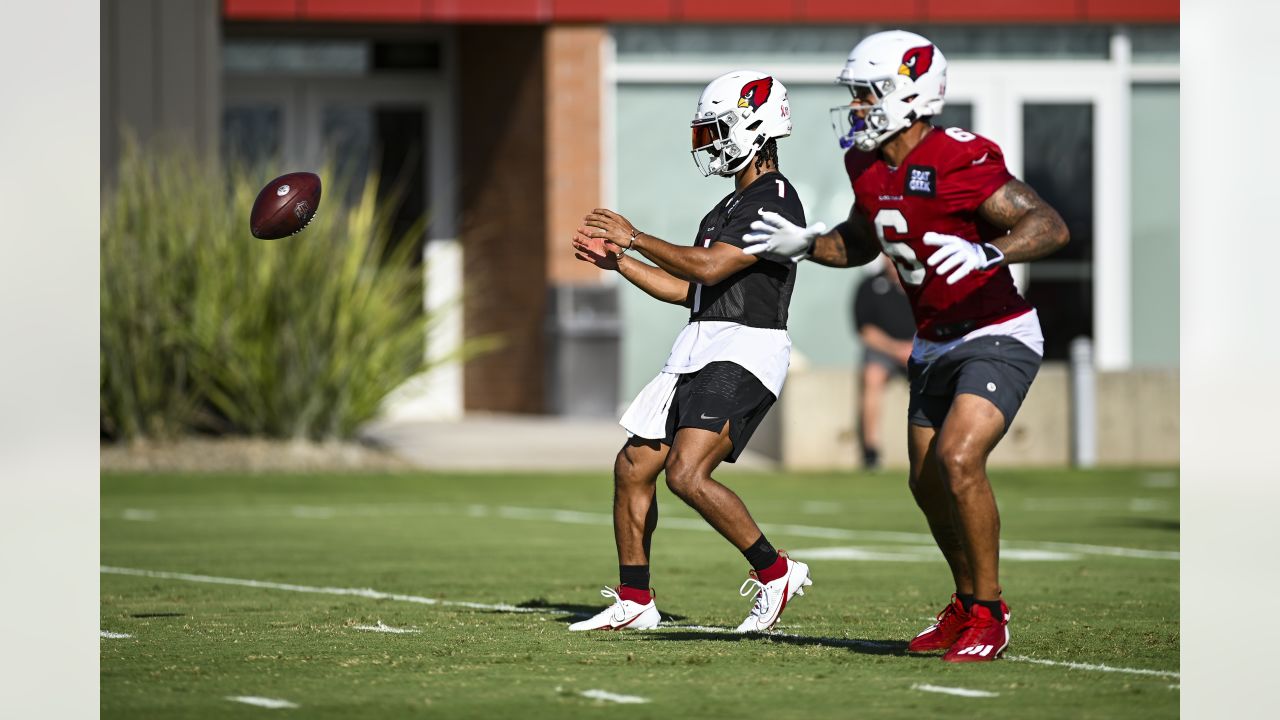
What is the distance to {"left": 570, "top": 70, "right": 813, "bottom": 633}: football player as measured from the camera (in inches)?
303

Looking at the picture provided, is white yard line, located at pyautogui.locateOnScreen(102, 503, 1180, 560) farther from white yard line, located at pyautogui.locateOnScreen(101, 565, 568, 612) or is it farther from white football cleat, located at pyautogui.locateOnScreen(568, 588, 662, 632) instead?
white football cleat, located at pyautogui.locateOnScreen(568, 588, 662, 632)

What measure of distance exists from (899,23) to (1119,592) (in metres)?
14.4

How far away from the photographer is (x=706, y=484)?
24.9 ft

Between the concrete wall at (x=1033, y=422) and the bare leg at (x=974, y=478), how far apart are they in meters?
11.6

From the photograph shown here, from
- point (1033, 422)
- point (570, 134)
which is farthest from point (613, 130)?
point (1033, 422)

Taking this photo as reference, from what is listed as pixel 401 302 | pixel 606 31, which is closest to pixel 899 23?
pixel 606 31

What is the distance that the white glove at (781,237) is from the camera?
→ 7.17 m

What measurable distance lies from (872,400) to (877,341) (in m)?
0.53

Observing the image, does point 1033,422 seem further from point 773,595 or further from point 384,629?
point 384,629

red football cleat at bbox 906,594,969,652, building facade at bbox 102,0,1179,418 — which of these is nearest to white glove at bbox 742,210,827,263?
red football cleat at bbox 906,594,969,652

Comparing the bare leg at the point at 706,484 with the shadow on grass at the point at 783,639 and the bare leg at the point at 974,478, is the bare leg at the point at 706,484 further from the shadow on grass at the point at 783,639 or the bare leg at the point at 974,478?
the bare leg at the point at 974,478

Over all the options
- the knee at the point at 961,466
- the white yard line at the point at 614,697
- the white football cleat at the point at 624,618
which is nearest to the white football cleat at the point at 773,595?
the white football cleat at the point at 624,618

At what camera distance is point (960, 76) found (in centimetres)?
2331

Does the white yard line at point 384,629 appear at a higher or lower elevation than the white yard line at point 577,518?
higher
